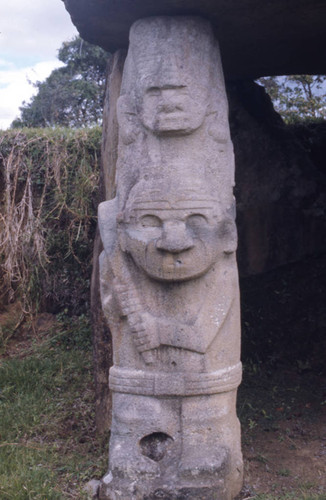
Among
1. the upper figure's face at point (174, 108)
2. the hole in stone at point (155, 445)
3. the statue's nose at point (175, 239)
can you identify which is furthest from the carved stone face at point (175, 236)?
the hole in stone at point (155, 445)

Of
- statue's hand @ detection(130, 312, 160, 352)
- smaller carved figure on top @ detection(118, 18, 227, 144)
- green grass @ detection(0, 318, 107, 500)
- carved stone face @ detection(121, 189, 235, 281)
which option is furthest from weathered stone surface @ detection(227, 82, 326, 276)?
statue's hand @ detection(130, 312, 160, 352)

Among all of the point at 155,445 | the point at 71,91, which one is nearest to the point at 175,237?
the point at 155,445

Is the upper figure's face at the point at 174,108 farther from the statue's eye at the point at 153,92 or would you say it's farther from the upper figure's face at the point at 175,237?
the upper figure's face at the point at 175,237

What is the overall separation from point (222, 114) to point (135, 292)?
1.08 m

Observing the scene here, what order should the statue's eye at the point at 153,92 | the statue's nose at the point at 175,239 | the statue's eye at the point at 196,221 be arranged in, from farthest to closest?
1. the statue's eye at the point at 153,92
2. the statue's eye at the point at 196,221
3. the statue's nose at the point at 175,239

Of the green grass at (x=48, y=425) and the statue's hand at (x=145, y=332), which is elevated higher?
the statue's hand at (x=145, y=332)

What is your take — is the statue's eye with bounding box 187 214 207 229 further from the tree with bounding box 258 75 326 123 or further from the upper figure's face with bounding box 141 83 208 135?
the tree with bounding box 258 75 326 123

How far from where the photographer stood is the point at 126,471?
10.0ft

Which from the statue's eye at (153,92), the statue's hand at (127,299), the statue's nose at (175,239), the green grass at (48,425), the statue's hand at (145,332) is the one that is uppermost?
the statue's eye at (153,92)

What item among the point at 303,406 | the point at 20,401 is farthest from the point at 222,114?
the point at 20,401

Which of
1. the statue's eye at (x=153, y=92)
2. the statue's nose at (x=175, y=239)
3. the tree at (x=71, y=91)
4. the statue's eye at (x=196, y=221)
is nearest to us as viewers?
the statue's nose at (x=175, y=239)

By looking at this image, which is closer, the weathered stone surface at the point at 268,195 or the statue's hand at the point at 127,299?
the statue's hand at the point at 127,299

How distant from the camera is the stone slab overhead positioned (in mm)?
3273

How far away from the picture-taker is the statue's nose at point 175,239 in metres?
2.99
